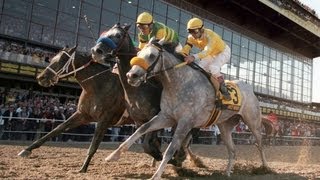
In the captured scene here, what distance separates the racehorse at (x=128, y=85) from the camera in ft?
20.6

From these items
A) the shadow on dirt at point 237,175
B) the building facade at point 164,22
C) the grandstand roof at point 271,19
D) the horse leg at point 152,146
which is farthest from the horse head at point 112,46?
the grandstand roof at point 271,19

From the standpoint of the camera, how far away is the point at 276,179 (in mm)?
7051

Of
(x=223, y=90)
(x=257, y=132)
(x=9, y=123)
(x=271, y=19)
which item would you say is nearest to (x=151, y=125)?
(x=223, y=90)

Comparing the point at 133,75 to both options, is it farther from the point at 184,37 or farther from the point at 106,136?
the point at 184,37

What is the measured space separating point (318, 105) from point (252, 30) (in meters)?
16.0

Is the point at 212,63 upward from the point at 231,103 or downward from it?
upward

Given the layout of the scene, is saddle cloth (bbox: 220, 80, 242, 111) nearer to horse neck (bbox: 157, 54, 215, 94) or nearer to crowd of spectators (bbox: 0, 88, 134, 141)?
horse neck (bbox: 157, 54, 215, 94)

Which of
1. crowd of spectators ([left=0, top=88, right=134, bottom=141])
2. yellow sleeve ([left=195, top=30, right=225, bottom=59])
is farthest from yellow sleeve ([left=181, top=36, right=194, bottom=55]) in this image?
crowd of spectators ([left=0, top=88, right=134, bottom=141])

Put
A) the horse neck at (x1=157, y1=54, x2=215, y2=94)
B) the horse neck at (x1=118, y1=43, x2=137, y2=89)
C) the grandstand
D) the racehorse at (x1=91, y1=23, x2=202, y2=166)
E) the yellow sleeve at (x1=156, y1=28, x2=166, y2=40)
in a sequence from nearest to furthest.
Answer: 1. the horse neck at (x1=157, y1=54, x2=215, y2=94)
2. the racehorse at (x1=91, y1=23, x2=202, y2=166)
3. the horse neck at (x1=118, y1=43, x2=137, y2=89)
4. the yellow sleeve at (x1=156, y1=28, x2=166, y2=40)
5. the grandstand

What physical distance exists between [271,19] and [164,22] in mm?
12022

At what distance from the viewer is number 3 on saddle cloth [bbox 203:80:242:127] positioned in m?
6.71

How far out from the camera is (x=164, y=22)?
89.9ft

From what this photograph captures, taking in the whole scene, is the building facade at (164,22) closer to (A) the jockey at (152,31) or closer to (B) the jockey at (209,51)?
(A) the jockey at (152,31)

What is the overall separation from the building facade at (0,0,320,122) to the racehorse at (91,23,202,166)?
7.79ft
